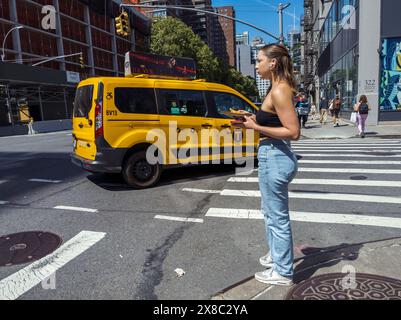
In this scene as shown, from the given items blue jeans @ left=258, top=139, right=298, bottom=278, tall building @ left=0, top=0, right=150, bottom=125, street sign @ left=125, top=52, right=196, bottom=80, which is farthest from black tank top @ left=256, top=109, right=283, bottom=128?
tall building @ left=0, top=0, right=150, bottom=125

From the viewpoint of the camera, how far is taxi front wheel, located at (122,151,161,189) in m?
7.25

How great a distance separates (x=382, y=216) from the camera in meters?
5.30

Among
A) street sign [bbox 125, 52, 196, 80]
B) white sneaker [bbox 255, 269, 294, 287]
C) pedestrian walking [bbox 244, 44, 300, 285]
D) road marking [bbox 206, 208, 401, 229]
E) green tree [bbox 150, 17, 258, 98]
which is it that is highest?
green tree [bbox 150, 17, 258, 98]

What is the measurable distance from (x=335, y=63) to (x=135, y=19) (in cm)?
4981

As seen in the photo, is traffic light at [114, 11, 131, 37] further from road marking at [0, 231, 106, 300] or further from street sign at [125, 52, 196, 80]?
road marking at [0, 231, 106, 300]

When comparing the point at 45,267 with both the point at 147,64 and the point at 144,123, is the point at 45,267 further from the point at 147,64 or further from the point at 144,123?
the point at 147,64

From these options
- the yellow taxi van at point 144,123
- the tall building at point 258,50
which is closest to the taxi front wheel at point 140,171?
the yellow taxi van at point 144,123

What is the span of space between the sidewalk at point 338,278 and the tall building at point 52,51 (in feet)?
116

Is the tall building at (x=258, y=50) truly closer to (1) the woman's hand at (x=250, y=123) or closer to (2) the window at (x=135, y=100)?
(1) the woman's hand at (x=250, y=123)

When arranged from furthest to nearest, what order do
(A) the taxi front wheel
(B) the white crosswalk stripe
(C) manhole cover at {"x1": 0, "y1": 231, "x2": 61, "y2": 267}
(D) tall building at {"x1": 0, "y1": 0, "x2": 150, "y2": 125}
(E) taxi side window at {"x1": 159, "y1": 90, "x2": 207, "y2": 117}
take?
(D) tall building at {"x1": 0, "y1": 0, "x2": 150, "y2": 125} < (E) taxi side window at {"x1": 159, "y1": 90, "x2": 207, "y2": 117} < (A) the taxi front wheel < (B) the white crosswalk stripe < (C) manhole cover at {"x1": 0, "y1": 231, "x2": 61, "y2": 267}

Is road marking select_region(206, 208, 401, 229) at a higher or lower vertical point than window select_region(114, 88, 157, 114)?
lower

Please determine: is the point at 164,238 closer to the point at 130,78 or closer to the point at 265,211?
the point at 265,211

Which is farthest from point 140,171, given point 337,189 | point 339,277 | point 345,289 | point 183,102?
point 345,289
